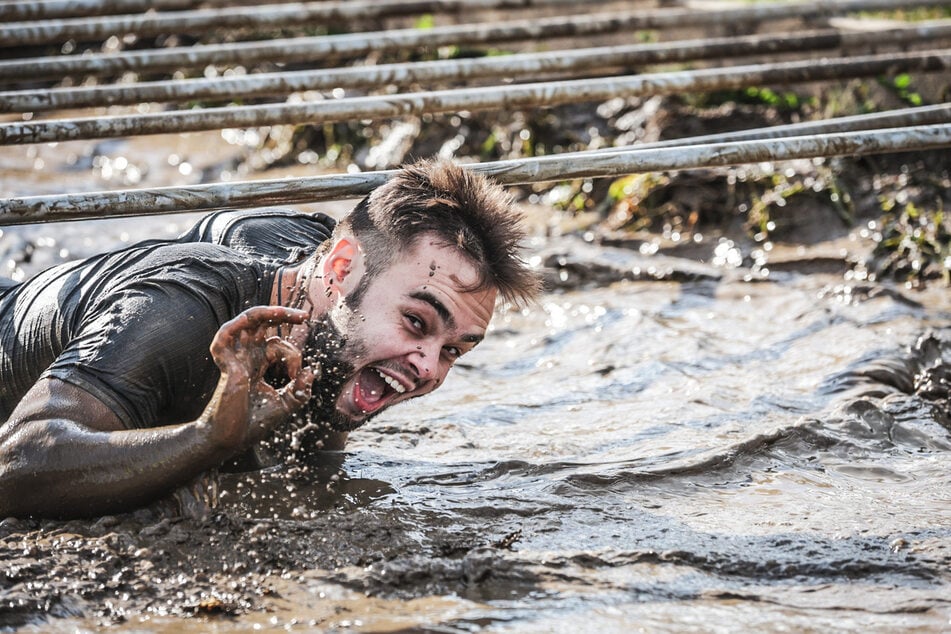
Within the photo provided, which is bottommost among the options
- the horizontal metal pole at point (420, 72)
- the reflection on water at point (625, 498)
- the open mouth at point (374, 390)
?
the reflection on water at point (625, 498)

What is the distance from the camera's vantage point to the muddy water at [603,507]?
272 centimetres

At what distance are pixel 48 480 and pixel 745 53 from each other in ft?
13.6

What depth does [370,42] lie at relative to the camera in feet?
18.6

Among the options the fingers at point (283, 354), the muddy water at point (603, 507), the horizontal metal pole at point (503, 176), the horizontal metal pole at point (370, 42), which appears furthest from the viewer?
the horizontal metal pole at point (370, 42)

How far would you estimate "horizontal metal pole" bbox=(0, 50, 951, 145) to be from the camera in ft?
14.2

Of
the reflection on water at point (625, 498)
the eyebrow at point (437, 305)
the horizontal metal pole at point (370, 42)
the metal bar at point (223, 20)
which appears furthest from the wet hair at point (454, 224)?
the metal bar at point (223, 20)

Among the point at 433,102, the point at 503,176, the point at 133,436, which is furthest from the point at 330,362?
the point at 433,102

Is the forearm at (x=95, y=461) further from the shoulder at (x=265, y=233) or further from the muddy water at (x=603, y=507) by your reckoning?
the shoulder at (x=265, y=233)

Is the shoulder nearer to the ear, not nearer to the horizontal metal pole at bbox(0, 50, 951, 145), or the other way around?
the ear

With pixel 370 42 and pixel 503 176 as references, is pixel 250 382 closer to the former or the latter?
pixel 503 176

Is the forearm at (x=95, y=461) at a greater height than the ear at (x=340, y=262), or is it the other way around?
the ear at (x=340, y=262)

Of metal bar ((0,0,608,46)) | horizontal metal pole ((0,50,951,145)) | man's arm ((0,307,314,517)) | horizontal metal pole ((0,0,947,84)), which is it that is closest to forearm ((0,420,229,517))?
man's arm ((0,307,314,517))

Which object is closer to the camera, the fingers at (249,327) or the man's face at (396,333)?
the fingers at (249,327)

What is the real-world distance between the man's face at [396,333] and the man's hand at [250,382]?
0.38 m
